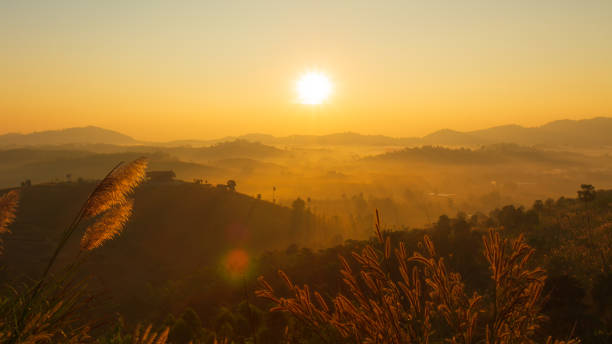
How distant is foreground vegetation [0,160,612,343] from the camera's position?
3129 mm

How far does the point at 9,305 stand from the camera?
13.1 feet

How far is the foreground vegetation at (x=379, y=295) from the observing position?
123 inches

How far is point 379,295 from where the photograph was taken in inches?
123

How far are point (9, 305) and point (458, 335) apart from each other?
4.82 metres

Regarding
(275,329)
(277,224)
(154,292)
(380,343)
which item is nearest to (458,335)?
(380,343)

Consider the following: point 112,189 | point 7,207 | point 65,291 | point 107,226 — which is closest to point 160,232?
point 7,207

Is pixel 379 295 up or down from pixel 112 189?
down

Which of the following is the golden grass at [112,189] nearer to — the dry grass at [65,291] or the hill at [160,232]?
the dry grass at [65,291]

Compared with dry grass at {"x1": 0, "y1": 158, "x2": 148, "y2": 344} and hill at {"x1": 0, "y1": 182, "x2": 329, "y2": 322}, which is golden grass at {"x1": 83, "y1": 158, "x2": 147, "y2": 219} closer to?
dry grass at {"x1": 0, "y1": 158, "x2": 148, "y2": 344}

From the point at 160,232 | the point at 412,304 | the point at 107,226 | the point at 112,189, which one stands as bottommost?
→ the point at 160,232

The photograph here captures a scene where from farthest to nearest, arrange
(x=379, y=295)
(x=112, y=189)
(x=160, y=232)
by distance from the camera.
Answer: (x=160, y=232)
(x=112, y=189)
(x=379, y=295)

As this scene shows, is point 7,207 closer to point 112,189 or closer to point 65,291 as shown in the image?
point 65,291

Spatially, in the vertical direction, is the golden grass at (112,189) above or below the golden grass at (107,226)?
above

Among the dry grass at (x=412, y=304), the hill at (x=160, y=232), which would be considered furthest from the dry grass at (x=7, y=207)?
the hill at (x=160, y=232)
